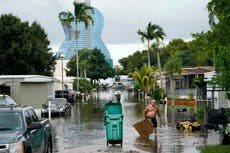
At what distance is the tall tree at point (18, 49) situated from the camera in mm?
56156

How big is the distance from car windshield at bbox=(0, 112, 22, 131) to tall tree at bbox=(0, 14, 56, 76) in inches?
1748

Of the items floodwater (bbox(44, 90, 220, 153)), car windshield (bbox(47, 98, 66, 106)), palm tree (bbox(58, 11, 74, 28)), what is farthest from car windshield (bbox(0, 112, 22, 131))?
palm tree (bbox(58, 11, 74, 28))

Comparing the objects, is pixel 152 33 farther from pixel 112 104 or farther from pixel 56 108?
pixel 112 104

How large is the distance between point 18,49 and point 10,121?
44848mm

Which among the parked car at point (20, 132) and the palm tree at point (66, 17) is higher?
the palm tree at point (66, 17)

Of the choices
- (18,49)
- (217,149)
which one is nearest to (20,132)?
(217,149)

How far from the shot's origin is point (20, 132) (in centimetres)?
1131

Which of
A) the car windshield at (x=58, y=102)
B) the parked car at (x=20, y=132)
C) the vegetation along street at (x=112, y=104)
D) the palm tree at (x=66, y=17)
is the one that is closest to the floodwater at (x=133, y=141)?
the vegetation along street at (x=112, y=104)

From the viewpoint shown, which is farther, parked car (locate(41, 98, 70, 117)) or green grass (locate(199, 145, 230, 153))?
parked car (locate(41, 98, 70, 117))

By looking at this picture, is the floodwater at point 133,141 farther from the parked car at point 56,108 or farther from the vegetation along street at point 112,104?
the parked car at point 56,108

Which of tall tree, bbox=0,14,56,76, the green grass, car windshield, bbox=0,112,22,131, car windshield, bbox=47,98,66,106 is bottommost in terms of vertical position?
the green grass

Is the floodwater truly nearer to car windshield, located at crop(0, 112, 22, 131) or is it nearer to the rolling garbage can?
the rolling garbage can

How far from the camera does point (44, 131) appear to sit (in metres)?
13.5

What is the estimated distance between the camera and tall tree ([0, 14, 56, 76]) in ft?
184
